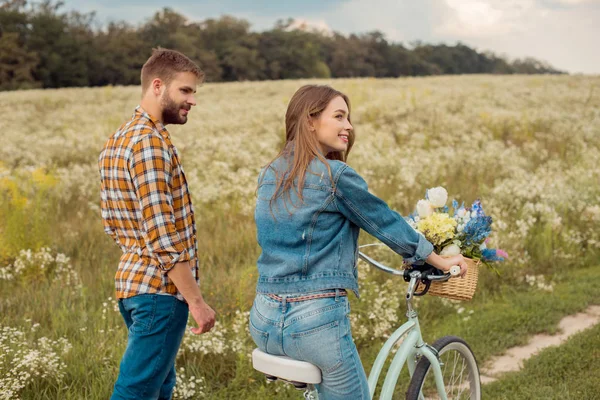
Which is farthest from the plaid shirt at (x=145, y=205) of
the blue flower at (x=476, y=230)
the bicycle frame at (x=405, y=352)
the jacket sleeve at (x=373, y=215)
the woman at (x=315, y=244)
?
the blue flower at (x=476, y=230)

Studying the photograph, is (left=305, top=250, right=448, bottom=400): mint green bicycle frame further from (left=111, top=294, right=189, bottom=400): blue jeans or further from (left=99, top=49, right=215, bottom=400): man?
(left=111, top=294, right=189, bottom=400): blue jeans

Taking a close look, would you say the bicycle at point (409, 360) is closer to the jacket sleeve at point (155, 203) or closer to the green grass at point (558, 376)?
the jacket sleeve at point (155, 203)

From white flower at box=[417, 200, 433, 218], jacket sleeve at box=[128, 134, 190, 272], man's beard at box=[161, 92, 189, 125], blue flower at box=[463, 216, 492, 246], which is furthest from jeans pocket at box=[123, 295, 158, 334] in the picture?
blue flower at box=[463, 216, 492, 246]

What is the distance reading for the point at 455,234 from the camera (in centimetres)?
339

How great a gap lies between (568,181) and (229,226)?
591 centimetres

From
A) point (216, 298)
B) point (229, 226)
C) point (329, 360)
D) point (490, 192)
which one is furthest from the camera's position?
point (490, 192)

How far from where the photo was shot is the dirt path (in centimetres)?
593

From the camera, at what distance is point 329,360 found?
2.70 meters

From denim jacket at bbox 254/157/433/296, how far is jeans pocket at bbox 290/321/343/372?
0.17 meters

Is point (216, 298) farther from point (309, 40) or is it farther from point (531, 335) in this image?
point (309, 40)

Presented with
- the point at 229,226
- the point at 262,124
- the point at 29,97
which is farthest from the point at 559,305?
the point at 29,97

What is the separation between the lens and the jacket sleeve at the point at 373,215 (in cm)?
275

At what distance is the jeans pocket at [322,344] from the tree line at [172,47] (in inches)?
1976

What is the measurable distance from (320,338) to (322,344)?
0.08 ft
